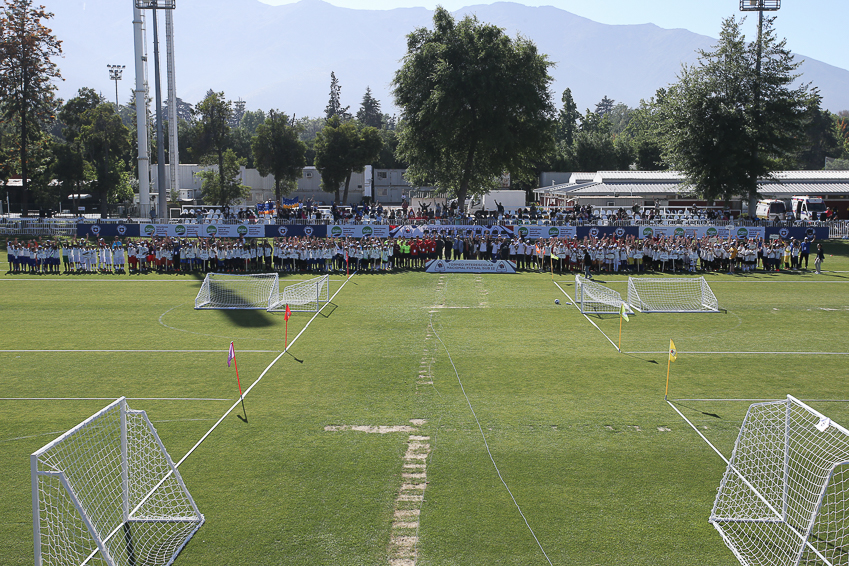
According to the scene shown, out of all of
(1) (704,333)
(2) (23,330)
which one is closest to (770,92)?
(1) (704,333)

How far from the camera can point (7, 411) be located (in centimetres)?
1333

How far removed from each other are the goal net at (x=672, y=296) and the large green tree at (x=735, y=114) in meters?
19.6

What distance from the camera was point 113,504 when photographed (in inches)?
380

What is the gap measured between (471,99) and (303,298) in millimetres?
26520

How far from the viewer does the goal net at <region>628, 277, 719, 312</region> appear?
24406 millimetres

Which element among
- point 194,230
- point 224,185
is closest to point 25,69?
point 224,185

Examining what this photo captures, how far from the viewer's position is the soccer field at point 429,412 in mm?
8766

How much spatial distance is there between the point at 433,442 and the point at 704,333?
40.1 feet

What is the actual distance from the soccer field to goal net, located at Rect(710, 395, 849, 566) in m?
0.37

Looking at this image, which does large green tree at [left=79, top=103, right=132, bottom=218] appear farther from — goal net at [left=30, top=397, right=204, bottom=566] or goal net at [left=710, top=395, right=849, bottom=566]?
goal net at [left=710, top=395, right=849, bottom=566]

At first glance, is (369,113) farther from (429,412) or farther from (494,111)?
(429,412)

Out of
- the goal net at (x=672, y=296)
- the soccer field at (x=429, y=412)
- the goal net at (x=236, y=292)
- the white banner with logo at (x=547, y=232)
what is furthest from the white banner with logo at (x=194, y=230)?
the goal net at (x=672, y=296)

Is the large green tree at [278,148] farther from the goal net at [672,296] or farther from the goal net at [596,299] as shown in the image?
the goal net at [596,299]

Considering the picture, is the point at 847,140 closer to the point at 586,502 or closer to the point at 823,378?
the point at 823,378
